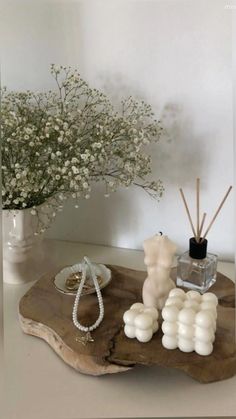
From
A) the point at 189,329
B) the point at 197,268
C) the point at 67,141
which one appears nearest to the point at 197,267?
the point at 197,268

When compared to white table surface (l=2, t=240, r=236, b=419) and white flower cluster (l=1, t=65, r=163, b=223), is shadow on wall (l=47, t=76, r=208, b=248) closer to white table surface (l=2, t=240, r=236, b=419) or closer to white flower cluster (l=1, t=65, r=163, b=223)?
white flower cluster (l=1, t=65, r=163, b=223)

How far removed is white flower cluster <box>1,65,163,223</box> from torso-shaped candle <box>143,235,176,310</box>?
18 centimetres

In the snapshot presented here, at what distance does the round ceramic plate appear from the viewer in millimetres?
785

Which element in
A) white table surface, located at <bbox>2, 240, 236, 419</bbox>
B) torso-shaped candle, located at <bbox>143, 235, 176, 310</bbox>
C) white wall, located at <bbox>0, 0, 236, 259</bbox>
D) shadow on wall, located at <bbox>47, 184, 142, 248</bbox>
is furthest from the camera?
shadow on wall, located at <bbox>47, 184, 142, 248</bbox>

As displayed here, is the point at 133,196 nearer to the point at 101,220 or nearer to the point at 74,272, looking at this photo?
the point at 101,220

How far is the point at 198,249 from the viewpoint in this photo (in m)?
0.81

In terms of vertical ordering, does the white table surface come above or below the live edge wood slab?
below

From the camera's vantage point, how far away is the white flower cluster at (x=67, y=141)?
2.61ft

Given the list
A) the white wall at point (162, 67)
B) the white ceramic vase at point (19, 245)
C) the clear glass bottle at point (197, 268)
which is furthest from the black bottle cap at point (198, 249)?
the white ceramic vase at point (19, 245)

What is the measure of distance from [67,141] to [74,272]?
240 mm

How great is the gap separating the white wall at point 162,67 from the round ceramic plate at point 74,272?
0.65 feet

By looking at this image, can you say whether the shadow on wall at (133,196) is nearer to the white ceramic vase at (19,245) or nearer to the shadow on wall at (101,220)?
the shadow on wall at (101,220)

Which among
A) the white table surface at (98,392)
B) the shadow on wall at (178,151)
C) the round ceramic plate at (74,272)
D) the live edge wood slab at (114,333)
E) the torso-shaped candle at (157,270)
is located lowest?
the white table surface at (98,392)

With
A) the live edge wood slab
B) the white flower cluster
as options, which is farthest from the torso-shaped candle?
the white flower cluster
